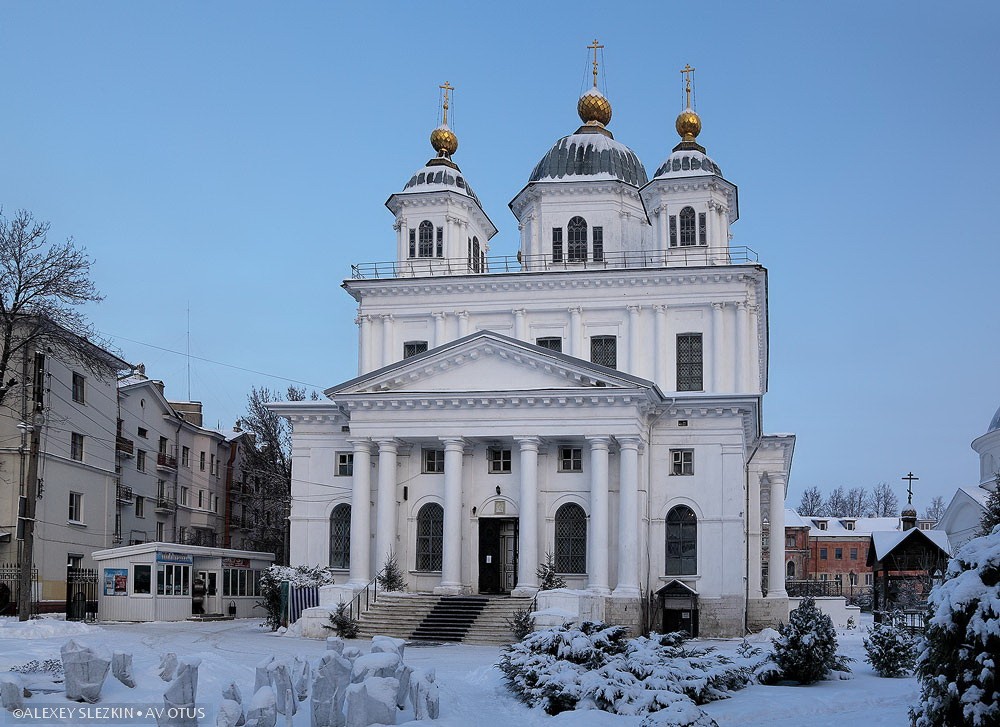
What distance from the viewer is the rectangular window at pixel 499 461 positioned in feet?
126

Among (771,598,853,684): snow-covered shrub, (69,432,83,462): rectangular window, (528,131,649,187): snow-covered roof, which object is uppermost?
(528,131,649,187): snow-covered roof

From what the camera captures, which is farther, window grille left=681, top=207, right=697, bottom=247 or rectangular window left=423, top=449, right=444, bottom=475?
window grille left=681, top=207, right=697, bottom=247

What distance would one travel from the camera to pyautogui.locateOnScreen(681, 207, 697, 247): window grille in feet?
143

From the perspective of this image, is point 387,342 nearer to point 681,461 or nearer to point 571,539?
point 571,539

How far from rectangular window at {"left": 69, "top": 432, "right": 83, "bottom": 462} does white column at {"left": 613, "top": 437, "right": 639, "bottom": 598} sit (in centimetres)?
2178

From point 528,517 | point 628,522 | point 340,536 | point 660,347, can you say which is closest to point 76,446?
point 340,536

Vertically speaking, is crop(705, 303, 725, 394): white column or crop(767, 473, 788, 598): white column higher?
crop(705, 303, 725, 394): white column

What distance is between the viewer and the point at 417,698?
657 inches

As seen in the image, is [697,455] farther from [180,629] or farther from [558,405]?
[180,629]

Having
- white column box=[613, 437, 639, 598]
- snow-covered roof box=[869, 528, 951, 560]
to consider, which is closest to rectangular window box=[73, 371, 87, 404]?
white column box=[613, 437, 639, 598]

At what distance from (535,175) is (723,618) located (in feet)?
62.0

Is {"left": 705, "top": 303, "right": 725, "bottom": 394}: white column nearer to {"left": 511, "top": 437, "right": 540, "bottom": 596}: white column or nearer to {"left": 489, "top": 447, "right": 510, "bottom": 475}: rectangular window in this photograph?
{"left": 489, "top": 447, "right": 510, "bottom": 475}: rectangular window

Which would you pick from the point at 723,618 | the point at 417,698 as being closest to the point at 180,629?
the point at 723,618

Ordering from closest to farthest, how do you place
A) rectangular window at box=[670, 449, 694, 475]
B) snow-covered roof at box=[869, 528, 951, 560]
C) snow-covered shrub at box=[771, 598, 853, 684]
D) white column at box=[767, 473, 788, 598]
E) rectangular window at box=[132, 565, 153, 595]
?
1. snow-covered shrub at box=[771, 598, 853, 684]
2. rectangular window at box=[670, 449, 694, 475]
3. rectangular window at box=[132, 565, 153, 595]
4. white column at box=[767, 473, 788, 598]
5. snow-covered roof at box=[869, 528, 951, 560]
